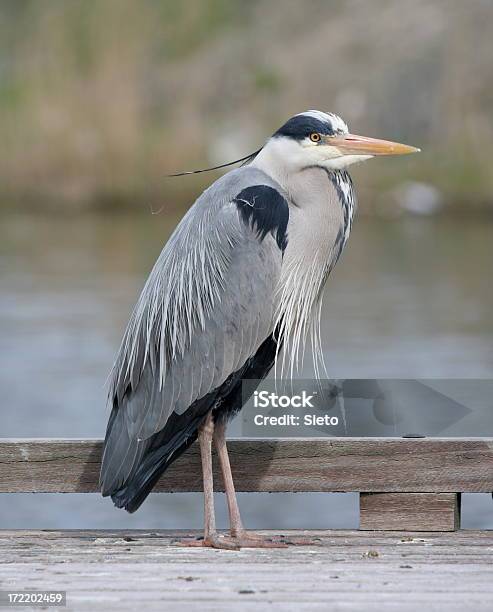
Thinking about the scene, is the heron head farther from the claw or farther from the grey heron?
the claw

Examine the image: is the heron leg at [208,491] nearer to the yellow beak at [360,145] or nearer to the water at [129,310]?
the yellow beak at [360,145]

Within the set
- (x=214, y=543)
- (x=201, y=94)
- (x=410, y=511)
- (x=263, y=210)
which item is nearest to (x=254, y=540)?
(x=214, y=543)

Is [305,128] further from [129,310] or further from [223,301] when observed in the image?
[129,310]

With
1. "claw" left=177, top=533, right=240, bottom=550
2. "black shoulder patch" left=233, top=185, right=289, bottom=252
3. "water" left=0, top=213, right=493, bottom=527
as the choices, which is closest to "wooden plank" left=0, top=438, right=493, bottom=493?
"claw" left=177, top=533, right=240, bottom=550

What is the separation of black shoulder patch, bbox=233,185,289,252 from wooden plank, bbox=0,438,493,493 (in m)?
0.68

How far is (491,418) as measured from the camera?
14.4ft

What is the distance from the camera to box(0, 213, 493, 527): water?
25.1ft

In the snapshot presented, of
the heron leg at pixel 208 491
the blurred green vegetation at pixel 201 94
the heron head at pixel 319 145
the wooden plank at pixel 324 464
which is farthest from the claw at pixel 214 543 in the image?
the blurred green vegetation at pixel 201 94

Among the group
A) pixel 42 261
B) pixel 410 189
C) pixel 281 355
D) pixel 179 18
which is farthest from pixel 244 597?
pixel 179 18

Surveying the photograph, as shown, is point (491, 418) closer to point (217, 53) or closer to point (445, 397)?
point (445, 397)

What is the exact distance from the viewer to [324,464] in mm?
4230

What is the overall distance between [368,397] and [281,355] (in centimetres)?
34

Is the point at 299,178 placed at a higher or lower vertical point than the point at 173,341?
higher

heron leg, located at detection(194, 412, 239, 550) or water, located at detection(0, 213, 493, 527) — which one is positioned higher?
heron leg, located at detection(194, 412, 239, 550)
